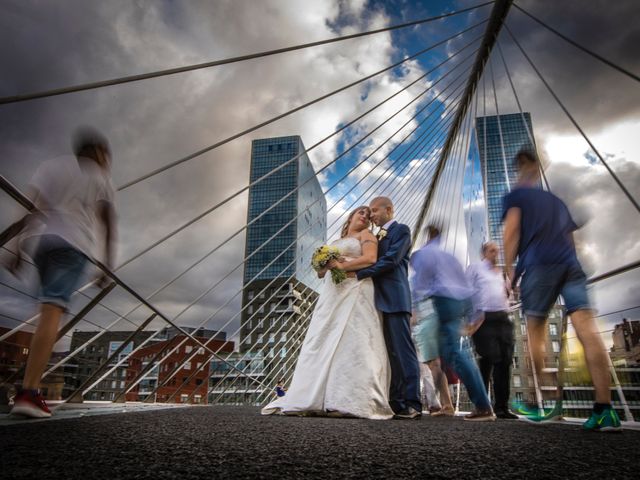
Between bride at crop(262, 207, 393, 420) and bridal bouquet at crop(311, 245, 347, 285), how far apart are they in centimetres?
4

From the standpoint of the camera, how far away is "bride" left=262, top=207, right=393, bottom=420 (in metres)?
1.90

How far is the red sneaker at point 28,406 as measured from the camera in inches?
46.2

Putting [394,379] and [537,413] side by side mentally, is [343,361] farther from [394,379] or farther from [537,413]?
[537,413]

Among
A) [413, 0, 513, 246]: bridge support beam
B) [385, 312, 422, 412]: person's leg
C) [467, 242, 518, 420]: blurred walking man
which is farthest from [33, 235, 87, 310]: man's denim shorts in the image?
[413, 0, 513, 246]: bridge support beam

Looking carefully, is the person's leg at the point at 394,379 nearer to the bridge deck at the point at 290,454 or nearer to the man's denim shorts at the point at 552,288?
the man's denim shorts at the point at 552,288

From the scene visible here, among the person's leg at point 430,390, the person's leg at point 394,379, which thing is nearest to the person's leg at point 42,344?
the person's leg at point 394,379

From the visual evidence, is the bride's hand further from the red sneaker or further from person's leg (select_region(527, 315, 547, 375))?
the red sneaker

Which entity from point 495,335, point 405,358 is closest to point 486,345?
point 495,335

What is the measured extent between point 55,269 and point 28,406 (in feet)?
1.43

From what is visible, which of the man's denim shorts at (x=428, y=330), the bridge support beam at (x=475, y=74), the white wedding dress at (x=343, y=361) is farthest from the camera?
the bridge support beam at (x=475, y=74)

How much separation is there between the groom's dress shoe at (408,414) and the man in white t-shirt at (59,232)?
4.91ft

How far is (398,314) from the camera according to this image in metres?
2.13

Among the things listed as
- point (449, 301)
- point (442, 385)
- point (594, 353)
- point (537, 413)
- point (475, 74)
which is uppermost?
point (475, 74)

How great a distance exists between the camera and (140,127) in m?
2.19
